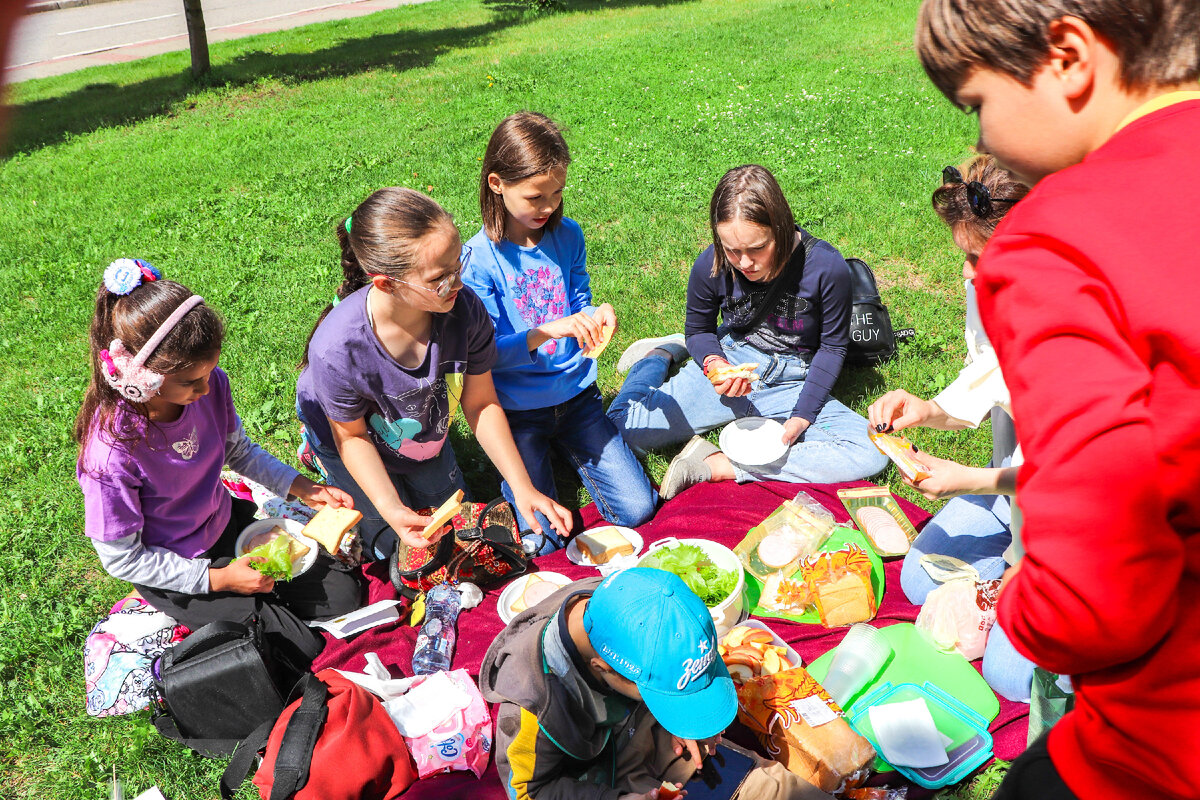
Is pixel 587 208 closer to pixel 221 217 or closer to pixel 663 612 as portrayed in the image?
pixel 221 217

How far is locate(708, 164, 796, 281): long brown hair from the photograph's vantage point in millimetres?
3781

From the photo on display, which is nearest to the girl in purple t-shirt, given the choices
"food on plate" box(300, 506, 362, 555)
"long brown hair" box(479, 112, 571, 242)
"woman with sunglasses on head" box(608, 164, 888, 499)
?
"food on plate" box(300, 506, 362, 555)

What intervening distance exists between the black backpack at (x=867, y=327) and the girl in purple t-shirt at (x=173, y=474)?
289 cm

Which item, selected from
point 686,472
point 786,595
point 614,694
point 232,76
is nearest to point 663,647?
point 614,694

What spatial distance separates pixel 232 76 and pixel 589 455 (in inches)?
477

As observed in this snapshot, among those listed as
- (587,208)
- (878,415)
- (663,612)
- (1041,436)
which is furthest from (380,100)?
(1041,436)

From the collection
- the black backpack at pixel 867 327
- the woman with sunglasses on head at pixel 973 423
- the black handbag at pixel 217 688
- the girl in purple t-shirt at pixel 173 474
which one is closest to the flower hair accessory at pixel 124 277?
the girl in purple t-shirt at pixel 173 474

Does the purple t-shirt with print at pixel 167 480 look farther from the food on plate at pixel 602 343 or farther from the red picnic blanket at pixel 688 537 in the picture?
the food on plate at pixel 602 343

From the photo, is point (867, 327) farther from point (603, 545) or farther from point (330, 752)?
point (330, 752)

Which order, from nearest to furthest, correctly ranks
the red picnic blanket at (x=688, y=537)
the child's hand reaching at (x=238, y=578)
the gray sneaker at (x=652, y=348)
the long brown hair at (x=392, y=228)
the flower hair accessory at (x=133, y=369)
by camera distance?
the red picnic blanket at (x=688, y=537)
the flower hair accessory at (x=133, y=369)
the long brown hair at (x=392, y=228)
the child's hand reaching at (x=238, y=578)
the gray sneaker at (x=652, y=348)

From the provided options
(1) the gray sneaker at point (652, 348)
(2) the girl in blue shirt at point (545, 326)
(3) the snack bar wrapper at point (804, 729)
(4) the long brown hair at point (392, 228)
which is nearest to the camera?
(3) the snack bar wrapper at point (804, 729)

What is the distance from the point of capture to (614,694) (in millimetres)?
2303

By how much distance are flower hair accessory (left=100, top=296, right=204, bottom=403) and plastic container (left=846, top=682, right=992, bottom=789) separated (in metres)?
2.61

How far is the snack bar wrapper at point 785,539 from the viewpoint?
327 centimetres
